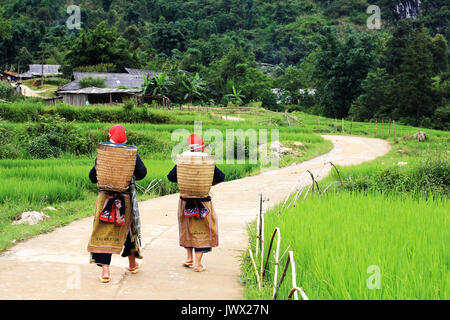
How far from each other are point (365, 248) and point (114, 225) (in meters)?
2.32

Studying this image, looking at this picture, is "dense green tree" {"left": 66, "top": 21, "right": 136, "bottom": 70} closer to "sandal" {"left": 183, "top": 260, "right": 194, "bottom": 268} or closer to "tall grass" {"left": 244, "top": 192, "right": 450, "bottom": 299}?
"tall grass" {"left": 244, "top": 192, "right": 450, "bottom": 299}

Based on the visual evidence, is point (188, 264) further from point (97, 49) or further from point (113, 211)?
point (97, 49)

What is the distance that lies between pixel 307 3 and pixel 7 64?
67.0 meters

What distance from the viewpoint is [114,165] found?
448cm

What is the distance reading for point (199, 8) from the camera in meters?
107

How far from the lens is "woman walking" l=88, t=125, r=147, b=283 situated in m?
4.49

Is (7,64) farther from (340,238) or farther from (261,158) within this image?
(340,238)

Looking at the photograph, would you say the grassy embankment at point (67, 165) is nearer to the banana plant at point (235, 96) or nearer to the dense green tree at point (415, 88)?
the dense green tree at point (415, 88)

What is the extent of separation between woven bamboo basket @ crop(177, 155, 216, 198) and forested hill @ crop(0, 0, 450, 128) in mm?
35364

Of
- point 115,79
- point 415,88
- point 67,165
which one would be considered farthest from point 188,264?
point 115,79

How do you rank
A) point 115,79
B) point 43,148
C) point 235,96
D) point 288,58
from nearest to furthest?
point 43,148 → point 115,79 → point 235,96 → point 288,58

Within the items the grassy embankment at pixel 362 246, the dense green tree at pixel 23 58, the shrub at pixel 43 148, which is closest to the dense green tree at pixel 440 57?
the shrub at pixel 43 148
